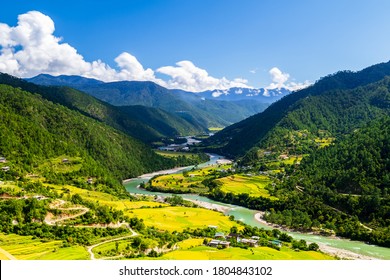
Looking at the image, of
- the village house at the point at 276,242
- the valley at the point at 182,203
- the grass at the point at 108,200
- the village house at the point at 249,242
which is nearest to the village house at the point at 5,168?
the valley at the point at 182,203

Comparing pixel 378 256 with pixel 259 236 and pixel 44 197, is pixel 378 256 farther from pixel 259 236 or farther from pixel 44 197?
pixel 44 197

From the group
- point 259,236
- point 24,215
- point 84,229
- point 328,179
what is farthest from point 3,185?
point 328,179

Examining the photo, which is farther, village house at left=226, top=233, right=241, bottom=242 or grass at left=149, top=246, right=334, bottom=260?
village house at left=226, top=233, right=241, bottom=242

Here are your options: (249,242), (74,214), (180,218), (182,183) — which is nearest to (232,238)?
(249,242)

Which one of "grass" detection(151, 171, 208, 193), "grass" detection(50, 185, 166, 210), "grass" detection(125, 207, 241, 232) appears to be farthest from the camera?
"grass" detection(151, 171, 208, 193)

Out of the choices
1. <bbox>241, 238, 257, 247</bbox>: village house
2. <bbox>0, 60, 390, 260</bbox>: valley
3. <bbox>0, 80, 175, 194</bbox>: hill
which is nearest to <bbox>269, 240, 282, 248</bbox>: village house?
<bbox>0, 60, 390, 260</bbox>: valley

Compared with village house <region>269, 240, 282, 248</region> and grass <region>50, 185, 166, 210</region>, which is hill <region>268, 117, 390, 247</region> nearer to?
village house <region>269, 240, 282, 248</region>

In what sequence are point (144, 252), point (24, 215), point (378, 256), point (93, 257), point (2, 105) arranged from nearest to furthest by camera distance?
point (93, 257) < point (144, 252) < point (24, 215) < point (378, 256) < point (2, 105)
